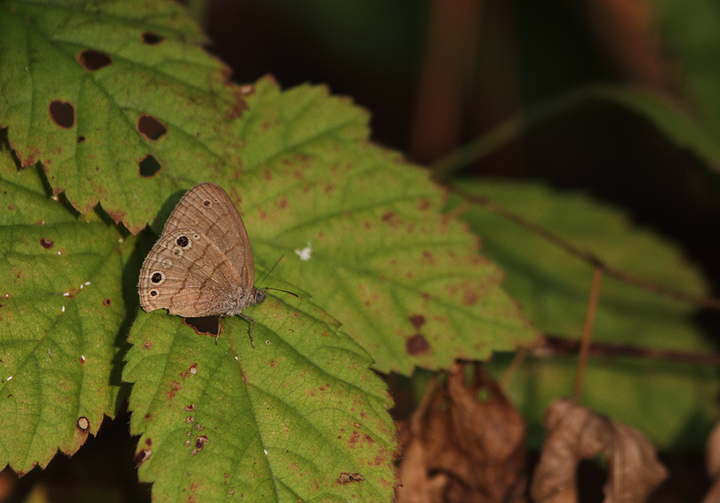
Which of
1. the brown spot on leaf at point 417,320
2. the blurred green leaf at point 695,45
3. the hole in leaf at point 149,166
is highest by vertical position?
the blurred green leaf at point 695,45

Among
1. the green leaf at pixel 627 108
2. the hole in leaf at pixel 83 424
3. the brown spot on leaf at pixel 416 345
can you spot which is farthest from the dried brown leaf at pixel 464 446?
the green leaf at pixel 627 108

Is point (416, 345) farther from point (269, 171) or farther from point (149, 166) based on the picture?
point (149, 166)

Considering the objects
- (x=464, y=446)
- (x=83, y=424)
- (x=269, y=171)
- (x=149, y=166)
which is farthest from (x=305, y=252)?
(x=464, y=446)

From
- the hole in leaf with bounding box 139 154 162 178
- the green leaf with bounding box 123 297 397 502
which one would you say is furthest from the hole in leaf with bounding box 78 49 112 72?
the green leaf with bounding box 123 297 397 502

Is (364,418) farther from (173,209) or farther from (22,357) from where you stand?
(22,357)

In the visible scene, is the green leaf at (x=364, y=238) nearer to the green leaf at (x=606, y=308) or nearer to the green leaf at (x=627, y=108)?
the green leaf at (x=606, y=308)

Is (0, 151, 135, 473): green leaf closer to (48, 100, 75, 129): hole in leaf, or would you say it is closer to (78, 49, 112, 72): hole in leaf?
(48, 100, 75, 129): hole in leaf

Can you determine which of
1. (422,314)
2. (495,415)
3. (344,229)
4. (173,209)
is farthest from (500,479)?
(173,209)
